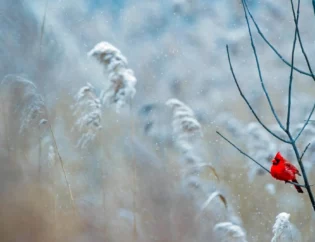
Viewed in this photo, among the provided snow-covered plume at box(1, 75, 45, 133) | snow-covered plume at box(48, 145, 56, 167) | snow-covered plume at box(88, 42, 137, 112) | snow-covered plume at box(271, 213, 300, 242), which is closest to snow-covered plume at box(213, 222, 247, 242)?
snow-covered plume at box(271, 213, 300, 242)

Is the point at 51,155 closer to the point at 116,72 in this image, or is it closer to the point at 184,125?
the point at 116,72

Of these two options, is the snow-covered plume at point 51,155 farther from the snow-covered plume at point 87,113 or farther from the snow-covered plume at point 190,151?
the snow-covered plume at point 190,151

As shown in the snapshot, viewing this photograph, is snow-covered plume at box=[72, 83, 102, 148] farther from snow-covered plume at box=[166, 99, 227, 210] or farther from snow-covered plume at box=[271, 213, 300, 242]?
snow-covered plume at box=[271, 213, 300, 242]

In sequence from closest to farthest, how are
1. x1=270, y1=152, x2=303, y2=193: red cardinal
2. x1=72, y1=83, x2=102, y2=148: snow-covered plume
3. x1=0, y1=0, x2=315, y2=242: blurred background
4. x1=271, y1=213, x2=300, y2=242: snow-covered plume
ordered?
x1=270, y1=152, x2=303, y2=193: red cardinal
x1=271, y1=213, x2=300, y2=242: snow-covered plume
x1=0, y1=0, x2=315, y2=242: blurred background
x1=72, y1=83, x2=102, y2=148: snow-covered plume

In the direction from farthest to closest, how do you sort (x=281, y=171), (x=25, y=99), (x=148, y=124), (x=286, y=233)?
(x=25, y=99) → (x=148, y=124) → (x=286, y=233) → (x=281, y=171)

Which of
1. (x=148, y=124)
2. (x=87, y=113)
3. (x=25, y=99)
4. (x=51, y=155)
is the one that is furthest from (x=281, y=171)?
(x=25, y=99)

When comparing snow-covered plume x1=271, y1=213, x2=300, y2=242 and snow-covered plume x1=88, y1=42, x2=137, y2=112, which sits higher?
snow-covered plume x1=88, y1=42, x2=137, y2=112

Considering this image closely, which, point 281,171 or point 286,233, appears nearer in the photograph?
point 281,171
